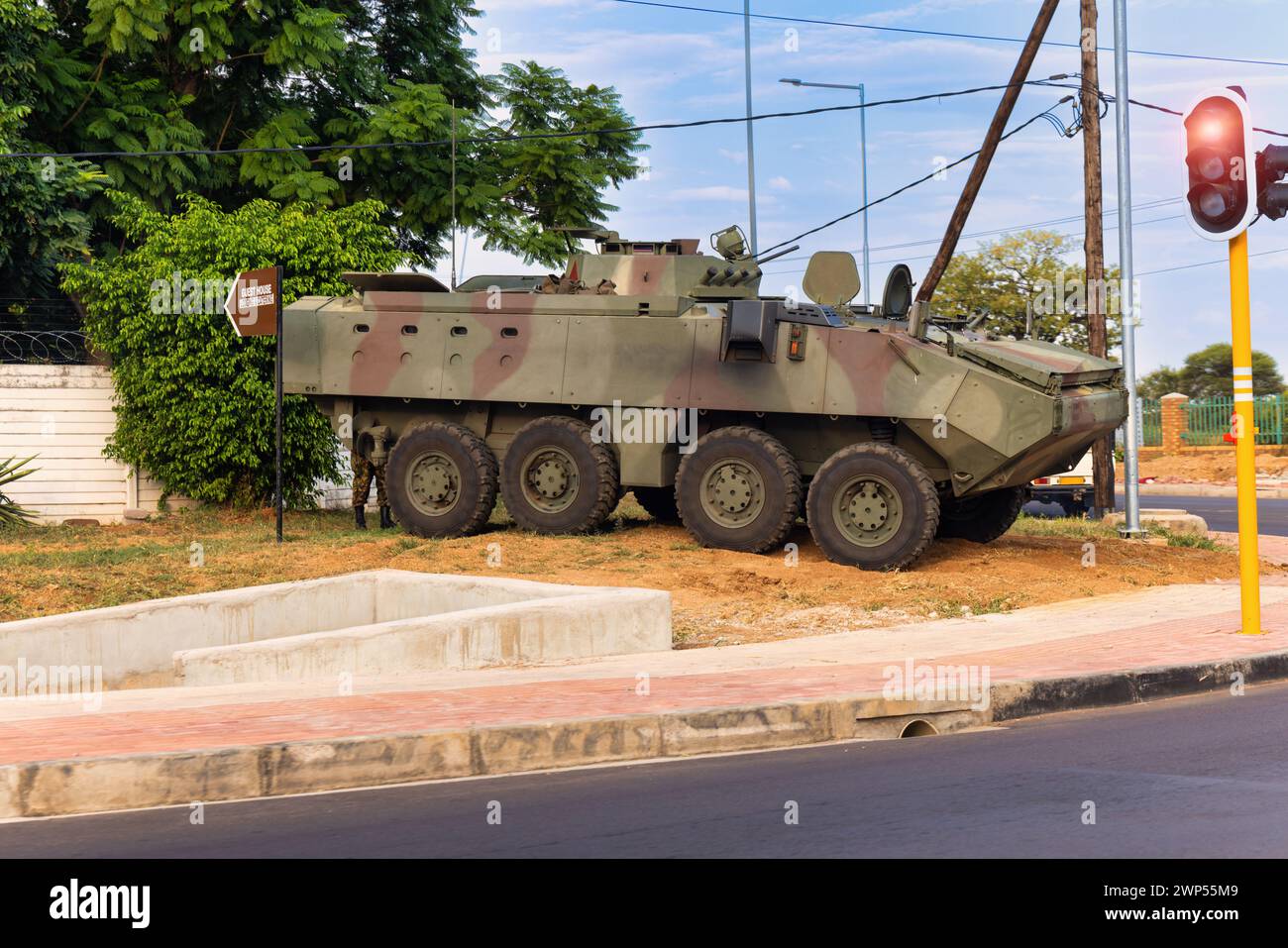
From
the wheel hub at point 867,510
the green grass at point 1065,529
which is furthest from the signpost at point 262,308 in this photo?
the green grass at point 1065,529

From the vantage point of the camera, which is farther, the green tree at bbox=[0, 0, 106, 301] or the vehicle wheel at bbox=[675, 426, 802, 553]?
the green tree at bbox=[0, 0, 106, 301]

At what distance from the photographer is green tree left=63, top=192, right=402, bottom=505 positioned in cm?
2156

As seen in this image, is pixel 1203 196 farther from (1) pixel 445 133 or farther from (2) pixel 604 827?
(1) pixel 445 133

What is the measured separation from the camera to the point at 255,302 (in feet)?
59.3

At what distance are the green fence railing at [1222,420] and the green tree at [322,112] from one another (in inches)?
1004

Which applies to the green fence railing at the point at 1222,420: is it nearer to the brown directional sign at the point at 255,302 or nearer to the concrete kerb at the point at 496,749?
the brown directional sign at the point at 255,302

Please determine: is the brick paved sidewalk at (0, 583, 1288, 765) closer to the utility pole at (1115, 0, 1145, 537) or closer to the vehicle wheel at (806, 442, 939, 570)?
the vehicle wheel at (806, 442, 939, 570)

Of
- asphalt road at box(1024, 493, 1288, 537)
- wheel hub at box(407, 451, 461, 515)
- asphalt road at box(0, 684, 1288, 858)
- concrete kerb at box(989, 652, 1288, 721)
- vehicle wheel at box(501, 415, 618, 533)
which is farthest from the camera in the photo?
asphalt road at box(1024, 493, 1288, 537)

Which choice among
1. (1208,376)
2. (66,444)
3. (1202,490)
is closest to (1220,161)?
(66,444)

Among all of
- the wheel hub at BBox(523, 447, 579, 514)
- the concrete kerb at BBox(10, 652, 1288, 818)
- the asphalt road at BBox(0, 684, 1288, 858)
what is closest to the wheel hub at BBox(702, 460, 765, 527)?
the wheel hub at BBox(523, 447, 579, 514)

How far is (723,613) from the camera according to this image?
1373 cm

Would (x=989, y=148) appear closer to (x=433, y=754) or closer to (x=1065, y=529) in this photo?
(x=1065, y=529)

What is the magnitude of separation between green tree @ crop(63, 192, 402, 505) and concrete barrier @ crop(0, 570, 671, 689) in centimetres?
845

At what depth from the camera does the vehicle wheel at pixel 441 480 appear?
59.2 ft
